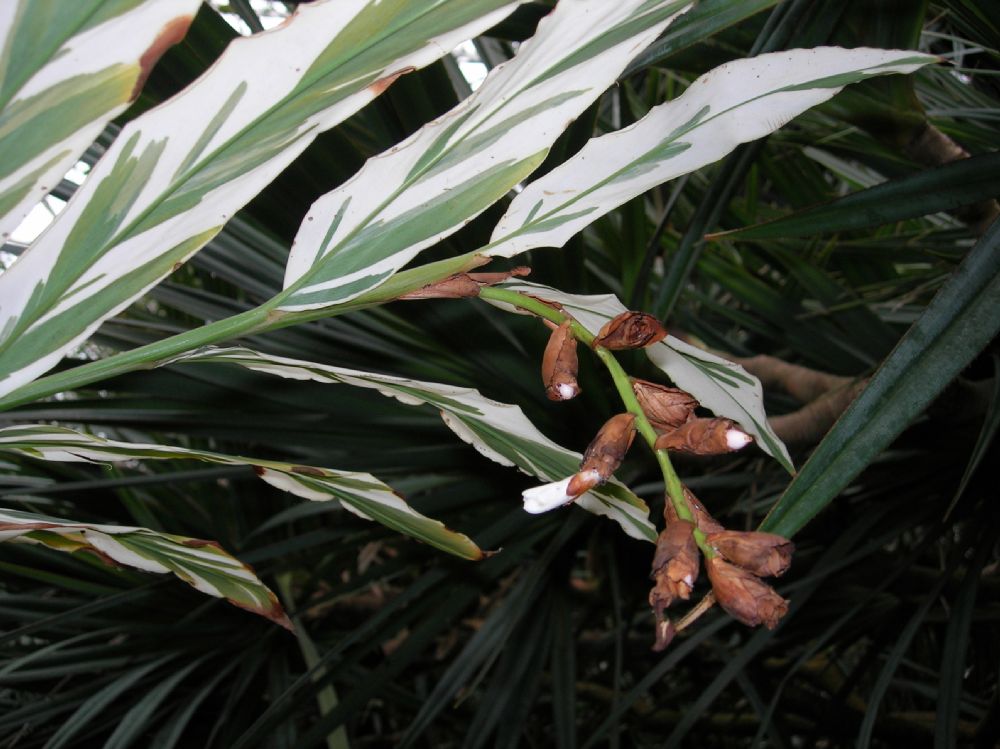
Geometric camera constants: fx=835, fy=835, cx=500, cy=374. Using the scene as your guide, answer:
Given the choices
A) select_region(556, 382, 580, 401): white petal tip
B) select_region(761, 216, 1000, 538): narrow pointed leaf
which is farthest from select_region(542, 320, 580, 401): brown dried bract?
select_region(761, 216, 1000, 538): narrow pointed leaf

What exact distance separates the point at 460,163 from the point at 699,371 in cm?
12

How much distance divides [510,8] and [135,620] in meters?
0.99

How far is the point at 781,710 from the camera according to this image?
1.10m

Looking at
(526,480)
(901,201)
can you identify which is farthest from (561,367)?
(526,480)

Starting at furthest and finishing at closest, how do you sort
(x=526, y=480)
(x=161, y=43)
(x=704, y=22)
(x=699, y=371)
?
(x=526, y=480) < (x=704, y=22) < (x=699, y=371) < (x=161, y=43)

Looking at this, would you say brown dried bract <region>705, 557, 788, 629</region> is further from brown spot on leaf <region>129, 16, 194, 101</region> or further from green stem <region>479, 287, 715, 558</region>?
brown spot on leaf <region>129, 16, 194, 101</region>

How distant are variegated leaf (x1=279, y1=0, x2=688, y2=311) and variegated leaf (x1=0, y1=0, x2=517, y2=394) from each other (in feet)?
0.07

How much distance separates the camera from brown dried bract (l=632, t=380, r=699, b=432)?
26 centimetres

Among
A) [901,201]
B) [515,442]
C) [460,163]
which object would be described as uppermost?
[460,163]

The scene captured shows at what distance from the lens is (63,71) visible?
21cm

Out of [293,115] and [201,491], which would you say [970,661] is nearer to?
[201,491]

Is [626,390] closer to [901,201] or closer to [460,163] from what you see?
[460,163]

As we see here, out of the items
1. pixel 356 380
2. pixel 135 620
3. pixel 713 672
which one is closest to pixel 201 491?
pixel 135 620

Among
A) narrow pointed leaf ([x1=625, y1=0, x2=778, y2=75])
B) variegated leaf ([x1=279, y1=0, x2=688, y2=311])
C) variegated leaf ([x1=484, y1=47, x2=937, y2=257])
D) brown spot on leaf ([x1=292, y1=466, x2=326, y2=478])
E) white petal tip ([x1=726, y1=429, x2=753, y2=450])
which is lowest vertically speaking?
white petal tip ([x1=726, y1=429, x2=753, y2=450])
